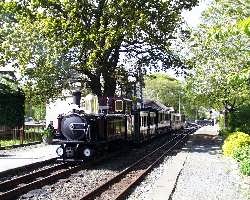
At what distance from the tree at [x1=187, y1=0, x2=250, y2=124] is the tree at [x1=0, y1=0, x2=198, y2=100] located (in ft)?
8.39

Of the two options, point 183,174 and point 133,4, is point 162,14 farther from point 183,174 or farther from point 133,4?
point 183,174

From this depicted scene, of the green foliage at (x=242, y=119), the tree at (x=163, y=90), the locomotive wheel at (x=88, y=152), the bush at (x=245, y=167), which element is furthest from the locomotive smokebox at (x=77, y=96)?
the tree at (x=163, y=90)

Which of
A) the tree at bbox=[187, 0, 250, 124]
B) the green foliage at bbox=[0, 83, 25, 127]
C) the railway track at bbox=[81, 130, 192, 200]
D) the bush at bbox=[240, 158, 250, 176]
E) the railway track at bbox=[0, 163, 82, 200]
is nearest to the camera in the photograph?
the railway track at bbox=[81, 130, 192, 200]

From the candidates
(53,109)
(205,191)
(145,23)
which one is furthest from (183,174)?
(53,109)

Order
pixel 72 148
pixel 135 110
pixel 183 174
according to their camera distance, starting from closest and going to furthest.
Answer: pixel 183 174
pixel 72 148
pixel 135 110

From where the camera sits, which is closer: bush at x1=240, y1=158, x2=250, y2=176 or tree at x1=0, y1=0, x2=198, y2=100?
bush at x1=240, y1=158, x2=250, y2=176

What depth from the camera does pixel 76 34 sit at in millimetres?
31984

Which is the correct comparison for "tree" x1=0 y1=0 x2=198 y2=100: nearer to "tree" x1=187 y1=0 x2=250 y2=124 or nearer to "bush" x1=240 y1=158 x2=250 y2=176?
"tree" x1=187 y1=0 x2=250 y2=124

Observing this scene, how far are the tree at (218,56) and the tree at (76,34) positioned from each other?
2558mm

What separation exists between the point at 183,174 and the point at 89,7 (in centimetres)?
1890

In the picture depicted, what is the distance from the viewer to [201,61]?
129ft

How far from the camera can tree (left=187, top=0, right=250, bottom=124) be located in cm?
2561

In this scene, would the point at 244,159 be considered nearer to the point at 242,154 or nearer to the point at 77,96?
the point at 242,154

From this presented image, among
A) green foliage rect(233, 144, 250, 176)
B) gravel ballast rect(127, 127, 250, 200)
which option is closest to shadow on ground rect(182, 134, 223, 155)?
gravel ballast rect(127, 127, 250, 200)
